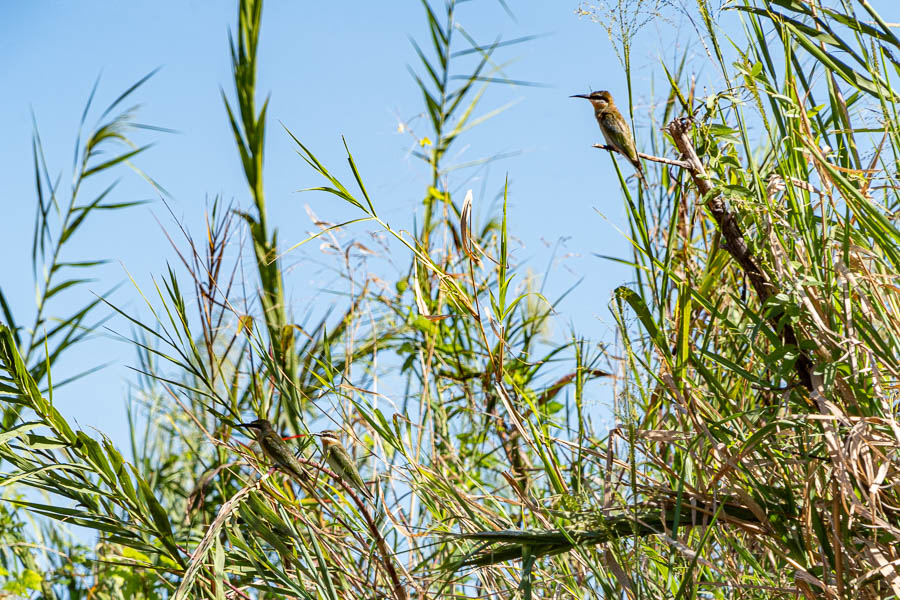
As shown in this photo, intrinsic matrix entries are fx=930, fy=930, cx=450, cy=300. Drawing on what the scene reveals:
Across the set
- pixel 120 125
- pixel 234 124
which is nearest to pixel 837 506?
pixel 234 124

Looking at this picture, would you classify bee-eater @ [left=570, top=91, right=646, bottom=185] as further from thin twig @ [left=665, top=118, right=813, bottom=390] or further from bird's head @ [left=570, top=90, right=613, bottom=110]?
thin twig @ [left=665, top=118, right=813, bottom=390]

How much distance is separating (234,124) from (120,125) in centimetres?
92

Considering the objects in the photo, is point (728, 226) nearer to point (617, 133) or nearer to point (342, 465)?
point (617, 133)

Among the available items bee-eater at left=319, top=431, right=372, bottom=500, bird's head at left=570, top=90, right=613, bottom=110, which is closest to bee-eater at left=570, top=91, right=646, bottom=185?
bird's head at left=570, top=90, right=613, bottom=110

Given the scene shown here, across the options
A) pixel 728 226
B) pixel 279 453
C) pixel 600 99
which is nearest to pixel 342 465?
pixel 279 453

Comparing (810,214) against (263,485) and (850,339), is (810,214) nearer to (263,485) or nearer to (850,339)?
(850,339)

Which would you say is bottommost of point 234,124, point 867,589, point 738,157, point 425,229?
point 867,589

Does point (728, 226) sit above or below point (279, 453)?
above

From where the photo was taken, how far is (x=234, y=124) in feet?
7.00

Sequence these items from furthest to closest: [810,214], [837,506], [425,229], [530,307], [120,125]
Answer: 1. [120,125]
2. [530,307]
3. [425,229]
4. [810,214]
5. [837,506]

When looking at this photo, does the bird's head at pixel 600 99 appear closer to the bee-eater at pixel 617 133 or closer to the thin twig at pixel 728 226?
the bee-eater at pixel 617 133

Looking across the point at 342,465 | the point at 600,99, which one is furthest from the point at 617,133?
the point at 342,465

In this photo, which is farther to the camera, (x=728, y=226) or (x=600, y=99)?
(x=600, y=99)

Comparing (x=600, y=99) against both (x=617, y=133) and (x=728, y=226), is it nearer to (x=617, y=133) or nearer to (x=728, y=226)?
(x=617, y=133)
